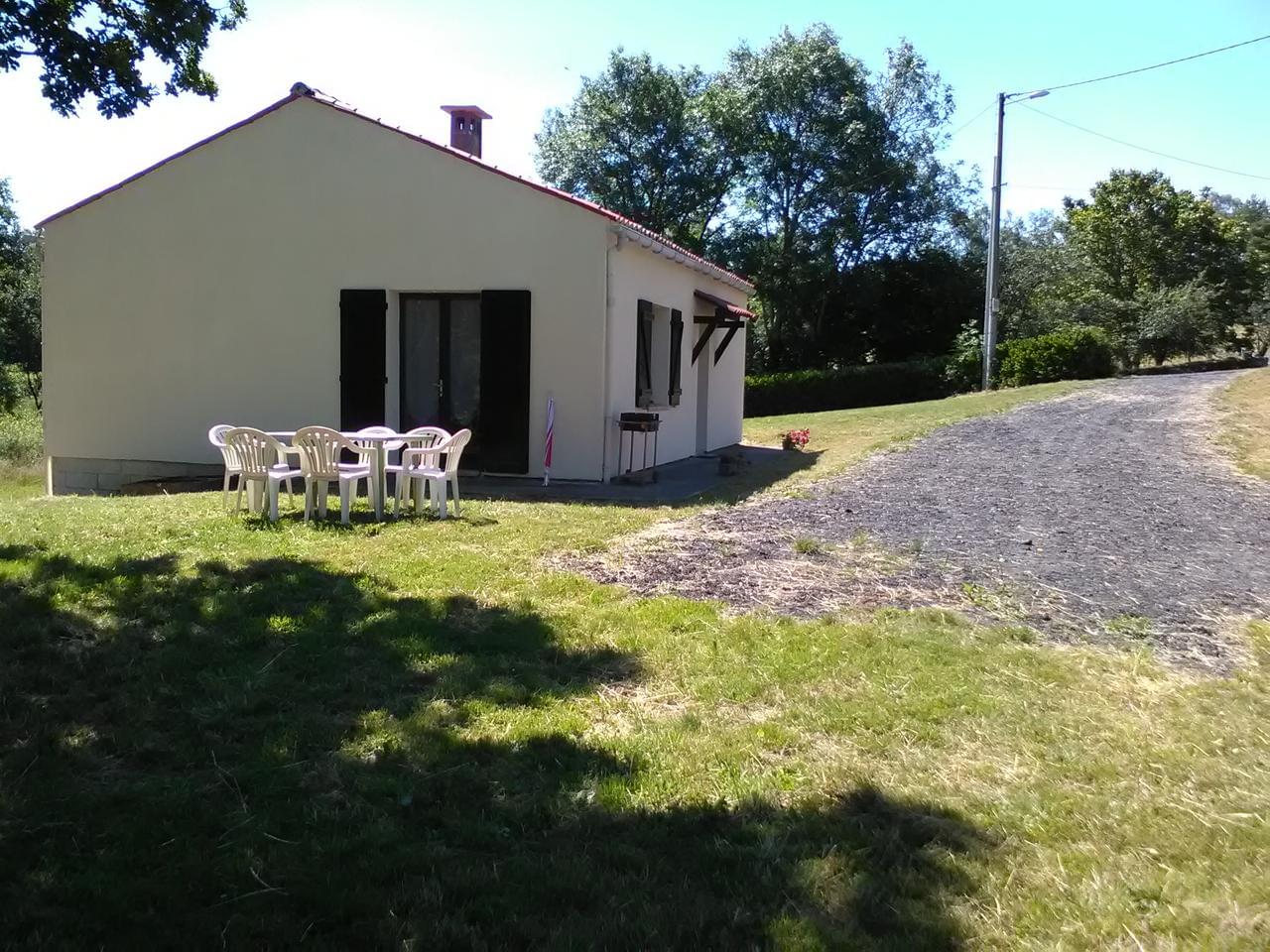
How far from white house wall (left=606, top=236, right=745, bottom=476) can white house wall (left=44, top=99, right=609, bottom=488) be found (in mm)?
317

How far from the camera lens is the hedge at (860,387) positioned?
26.8 meters

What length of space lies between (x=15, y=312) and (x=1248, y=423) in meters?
34.1

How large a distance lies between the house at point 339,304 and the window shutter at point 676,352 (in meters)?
0.06

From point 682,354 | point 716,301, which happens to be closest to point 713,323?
point 716,301

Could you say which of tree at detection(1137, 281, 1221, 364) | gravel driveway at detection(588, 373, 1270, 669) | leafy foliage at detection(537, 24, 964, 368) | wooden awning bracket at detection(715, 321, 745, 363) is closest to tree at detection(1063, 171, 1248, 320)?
tree at detection(1137, 281, 1221, 364)

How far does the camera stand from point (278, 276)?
12.0 metres

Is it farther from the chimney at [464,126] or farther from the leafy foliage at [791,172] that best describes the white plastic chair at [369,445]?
the leafy foliage at [791,172]

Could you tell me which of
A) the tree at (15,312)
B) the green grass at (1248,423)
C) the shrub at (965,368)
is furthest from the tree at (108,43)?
the tree at (15,312)

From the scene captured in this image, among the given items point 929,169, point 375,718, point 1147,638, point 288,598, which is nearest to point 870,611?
point 1147,638

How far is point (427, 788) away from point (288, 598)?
2470 millimetres

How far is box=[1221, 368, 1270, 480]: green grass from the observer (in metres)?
11.0

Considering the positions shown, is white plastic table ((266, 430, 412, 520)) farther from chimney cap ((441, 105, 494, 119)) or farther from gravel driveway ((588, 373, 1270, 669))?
chimney cap ((441, 105, 494, 119))

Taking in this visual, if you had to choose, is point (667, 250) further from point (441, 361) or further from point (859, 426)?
point (859, 426)

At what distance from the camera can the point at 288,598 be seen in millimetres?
5414
